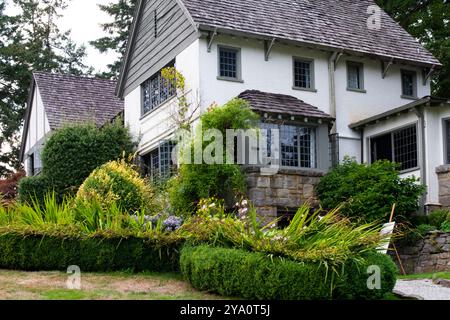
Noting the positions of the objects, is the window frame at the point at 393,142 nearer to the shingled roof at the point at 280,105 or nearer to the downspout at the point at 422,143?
the downspout at the point at 422,143

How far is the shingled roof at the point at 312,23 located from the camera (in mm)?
22688

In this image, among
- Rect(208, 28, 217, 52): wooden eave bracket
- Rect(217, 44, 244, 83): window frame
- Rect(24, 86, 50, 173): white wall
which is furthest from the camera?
Rect(24, 86, 50, 173): white wall

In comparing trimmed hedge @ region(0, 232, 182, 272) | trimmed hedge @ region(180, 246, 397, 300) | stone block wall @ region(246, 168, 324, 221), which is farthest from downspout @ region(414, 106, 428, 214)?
trimmed hedge @ region(180, 246, 397, 300)

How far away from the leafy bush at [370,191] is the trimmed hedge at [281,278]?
275 inches

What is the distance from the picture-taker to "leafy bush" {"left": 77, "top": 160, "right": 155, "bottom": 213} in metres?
18.9

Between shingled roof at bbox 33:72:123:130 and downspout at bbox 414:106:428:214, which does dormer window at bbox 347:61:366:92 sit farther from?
shingled roof at bbox 33:72:123:130

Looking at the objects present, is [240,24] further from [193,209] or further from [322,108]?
[193,209]

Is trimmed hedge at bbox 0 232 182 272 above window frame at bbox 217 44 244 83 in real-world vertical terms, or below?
below

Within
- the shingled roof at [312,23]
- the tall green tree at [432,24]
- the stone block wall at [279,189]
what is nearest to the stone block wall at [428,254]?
the stone block wall at [279,189]

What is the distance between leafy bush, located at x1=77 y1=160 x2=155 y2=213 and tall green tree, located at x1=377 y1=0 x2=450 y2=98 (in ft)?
50.6

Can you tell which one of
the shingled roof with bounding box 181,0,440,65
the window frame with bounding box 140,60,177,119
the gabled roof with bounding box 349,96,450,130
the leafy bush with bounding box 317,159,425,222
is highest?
the shingled roof with bounding box 181,0,440,65

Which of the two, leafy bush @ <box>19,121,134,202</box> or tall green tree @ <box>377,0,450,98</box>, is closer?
leafy bush @ <box>19,121,134,202</box>

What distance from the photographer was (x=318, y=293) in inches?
449
